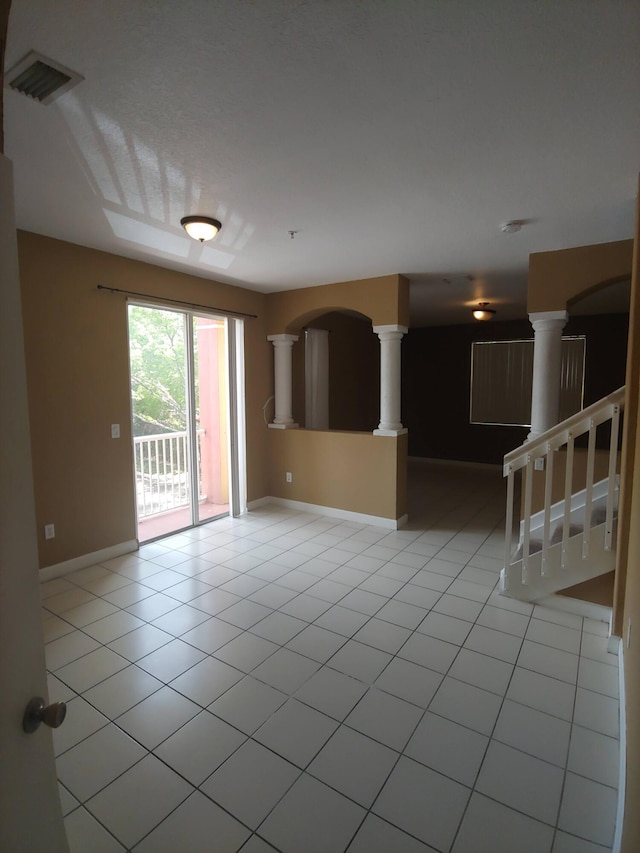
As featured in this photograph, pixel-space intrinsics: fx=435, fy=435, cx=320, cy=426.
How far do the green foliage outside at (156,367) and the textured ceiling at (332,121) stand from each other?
3.07ft

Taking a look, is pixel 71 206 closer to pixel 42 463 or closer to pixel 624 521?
pixel 42 463

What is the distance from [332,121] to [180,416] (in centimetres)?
341

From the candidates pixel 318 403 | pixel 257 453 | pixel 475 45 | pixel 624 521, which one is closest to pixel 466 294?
pixel 318 403

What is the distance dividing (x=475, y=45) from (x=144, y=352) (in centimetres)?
354

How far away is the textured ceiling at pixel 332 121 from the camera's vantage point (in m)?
1.31

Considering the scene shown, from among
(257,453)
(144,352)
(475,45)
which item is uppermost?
(475,45)

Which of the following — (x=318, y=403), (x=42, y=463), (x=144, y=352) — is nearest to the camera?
(x=42, y=463)

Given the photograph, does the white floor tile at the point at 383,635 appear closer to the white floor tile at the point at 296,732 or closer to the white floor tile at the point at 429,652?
the white floor tile at the point at 429,652

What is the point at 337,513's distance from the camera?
4.96 m

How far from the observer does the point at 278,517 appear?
496 centimetres

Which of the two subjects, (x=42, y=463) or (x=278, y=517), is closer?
(x=42, y=463)

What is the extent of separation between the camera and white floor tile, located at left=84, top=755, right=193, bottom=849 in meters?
1.51

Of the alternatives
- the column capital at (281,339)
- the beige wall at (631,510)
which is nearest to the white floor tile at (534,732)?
the beige wall at (631,510)

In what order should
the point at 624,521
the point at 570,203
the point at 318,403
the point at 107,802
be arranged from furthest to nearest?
the point at 318,403
the point at 570,203
the point at 624,521
the point at 107,802
